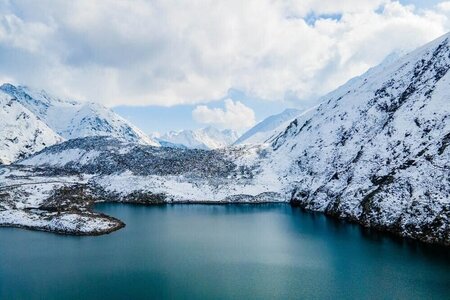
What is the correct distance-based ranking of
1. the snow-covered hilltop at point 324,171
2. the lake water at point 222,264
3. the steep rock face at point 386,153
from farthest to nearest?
1. the snow-covered hilltop at point 324,171
2. the steep rock face at point 386,153
3. the lake water at point 222,264

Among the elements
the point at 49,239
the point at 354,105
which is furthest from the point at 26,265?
the point at 354,105

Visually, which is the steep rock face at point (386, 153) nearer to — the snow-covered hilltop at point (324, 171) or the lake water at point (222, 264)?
the snow-covered hilltop at point (324, 171)

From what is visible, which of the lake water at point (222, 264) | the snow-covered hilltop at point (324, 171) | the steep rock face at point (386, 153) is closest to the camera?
the lake water at point (222, 264)

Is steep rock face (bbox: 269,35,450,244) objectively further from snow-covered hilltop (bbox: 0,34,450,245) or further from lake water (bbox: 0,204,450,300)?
lake water (bbox: 0,204,450,300)

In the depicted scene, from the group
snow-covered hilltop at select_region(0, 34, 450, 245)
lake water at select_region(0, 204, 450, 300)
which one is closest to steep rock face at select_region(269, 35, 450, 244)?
snow-covered hilltop at select_region(0, 34, 450, 245)

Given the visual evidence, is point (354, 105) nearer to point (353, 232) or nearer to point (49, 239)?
point (353, 232)

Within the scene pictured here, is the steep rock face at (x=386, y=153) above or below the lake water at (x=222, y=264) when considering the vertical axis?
above

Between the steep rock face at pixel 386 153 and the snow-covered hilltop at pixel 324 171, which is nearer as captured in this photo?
the steep rock face at pixel 386 153

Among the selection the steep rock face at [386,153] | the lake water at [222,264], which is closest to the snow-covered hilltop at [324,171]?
the steep rock face at [386,153]
